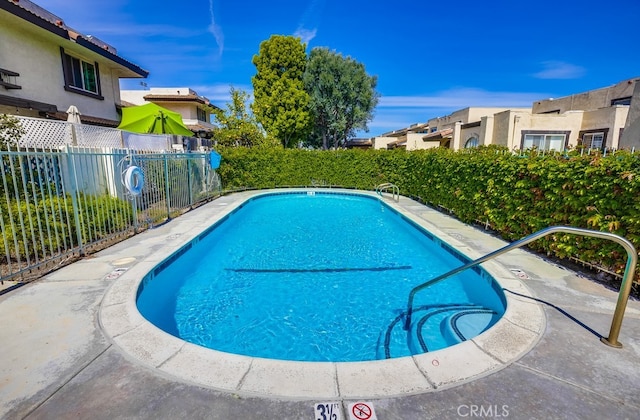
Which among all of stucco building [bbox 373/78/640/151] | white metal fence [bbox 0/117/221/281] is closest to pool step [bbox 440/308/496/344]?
white metal fence [bbox 0/117/221/281]

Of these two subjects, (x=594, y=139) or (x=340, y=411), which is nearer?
(x=340, y=411)

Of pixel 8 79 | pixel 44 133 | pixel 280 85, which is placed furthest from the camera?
pixel 280 85

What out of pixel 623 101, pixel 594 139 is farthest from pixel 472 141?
pixel 623 101

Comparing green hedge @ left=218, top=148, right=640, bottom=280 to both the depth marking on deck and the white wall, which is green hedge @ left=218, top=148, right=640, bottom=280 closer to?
the depth marking on deck

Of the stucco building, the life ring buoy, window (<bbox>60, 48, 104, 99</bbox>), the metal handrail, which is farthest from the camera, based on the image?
the stucco building

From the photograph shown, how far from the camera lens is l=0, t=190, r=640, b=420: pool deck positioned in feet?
6.95

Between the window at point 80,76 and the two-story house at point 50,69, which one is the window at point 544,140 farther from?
the window at point 80,76

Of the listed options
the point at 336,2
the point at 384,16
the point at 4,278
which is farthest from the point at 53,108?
the point at 384,16

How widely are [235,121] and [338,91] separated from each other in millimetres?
10760

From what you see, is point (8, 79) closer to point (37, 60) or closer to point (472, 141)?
point (37, 60)

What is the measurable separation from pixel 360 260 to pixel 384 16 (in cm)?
1735

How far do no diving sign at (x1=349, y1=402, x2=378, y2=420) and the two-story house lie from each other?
12278mm

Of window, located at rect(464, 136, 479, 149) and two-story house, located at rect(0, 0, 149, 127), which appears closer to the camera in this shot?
two-story house, located at rect(0, 0, 149, 127)

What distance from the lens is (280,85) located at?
25.0 metres
